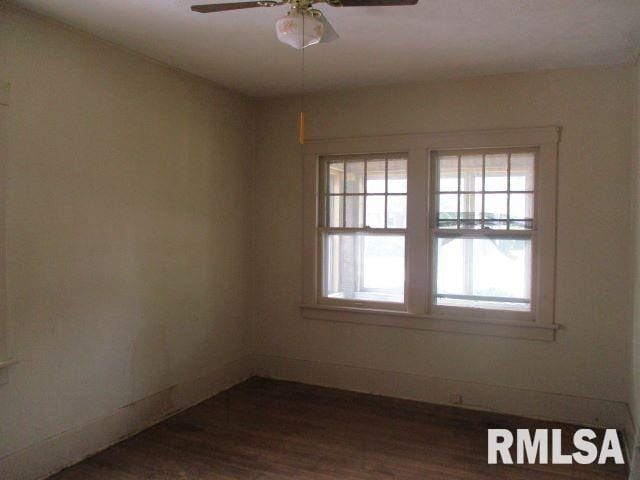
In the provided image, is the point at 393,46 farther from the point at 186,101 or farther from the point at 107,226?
the point at 107,226

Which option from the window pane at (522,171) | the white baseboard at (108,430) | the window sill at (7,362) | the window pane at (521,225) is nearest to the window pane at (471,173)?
the window pane at (522,171)

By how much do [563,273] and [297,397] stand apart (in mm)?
2427

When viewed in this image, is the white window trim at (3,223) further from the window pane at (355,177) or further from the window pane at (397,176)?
the window pane at (397,176)

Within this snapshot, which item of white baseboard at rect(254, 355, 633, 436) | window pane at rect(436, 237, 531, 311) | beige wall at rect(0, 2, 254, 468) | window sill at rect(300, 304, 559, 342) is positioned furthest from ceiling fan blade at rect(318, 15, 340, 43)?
white baseboard at rect(254, 355, 633, 436)

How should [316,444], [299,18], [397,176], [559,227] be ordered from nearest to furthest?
[299,18], [316,444], [559,227], [397,176]

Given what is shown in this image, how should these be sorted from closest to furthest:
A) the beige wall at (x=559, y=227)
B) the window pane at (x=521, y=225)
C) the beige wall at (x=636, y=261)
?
1. the beige wall at (x=636, y=261)
2. the beige wall at (x=559, y=227)
3. the window pane at (x=521, y=225)

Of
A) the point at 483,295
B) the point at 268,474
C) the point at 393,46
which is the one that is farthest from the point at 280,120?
the point at 268,474

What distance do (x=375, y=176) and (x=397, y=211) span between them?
1.25 ft

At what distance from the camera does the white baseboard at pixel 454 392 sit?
389cm

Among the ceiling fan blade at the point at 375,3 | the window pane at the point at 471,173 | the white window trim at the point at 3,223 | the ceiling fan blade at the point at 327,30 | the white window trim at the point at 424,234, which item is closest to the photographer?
the ceiling fan blade at the point at 375,3

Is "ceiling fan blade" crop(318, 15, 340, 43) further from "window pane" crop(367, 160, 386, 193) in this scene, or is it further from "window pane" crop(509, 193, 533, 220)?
"window pane" crop(509, 193, 533, 220)

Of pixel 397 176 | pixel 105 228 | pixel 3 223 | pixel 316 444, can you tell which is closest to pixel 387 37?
pixel 397 176

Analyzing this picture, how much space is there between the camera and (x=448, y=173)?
438 centimetres

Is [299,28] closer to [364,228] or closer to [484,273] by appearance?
[364,228]
